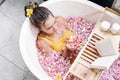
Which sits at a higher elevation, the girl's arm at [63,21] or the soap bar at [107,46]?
the soap bar at [107,46]

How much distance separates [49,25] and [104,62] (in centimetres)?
53

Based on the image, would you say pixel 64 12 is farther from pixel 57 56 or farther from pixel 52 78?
pixel 52 78

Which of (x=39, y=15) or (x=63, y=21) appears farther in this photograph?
(x=63, y=21)

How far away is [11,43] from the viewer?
8.95 feet

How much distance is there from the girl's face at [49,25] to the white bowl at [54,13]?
0.10 meters

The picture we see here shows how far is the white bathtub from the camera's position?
2176 mm

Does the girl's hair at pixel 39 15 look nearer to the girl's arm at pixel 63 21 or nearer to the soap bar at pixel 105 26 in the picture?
the girl's arm at pixel 63 21

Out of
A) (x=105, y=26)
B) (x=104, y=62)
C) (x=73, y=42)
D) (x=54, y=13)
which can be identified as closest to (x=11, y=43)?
(x=54, y=13)

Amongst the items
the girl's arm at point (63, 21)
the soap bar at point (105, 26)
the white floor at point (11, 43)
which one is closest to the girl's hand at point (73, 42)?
the girl's arm at point (63, 21)

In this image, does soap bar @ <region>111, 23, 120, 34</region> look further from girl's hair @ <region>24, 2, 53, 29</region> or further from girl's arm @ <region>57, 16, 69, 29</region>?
girl's hair @ <region>24, 2, 53, 29</region>

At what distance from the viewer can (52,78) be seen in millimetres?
2236

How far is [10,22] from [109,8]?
3.17 ft

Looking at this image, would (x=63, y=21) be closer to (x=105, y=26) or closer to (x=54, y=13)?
(x=54, y=13)

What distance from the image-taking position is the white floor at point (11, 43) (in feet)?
8.52
